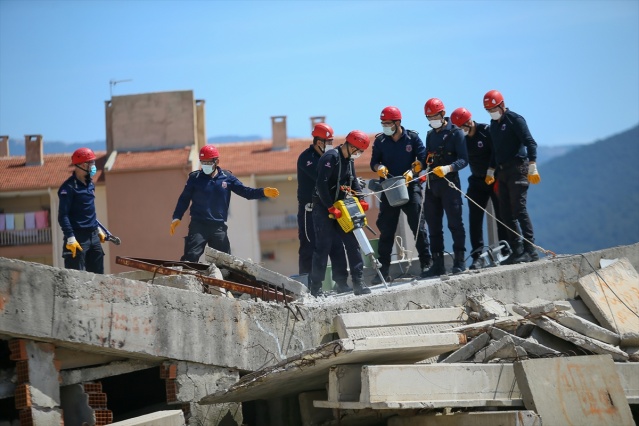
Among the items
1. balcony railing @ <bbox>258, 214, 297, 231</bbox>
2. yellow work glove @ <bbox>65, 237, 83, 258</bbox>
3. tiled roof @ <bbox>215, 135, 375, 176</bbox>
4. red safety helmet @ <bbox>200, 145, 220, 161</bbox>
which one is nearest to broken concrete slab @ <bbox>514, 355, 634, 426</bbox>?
red safety helmet @ <bbox>200, 145, 220, 161</bbox>

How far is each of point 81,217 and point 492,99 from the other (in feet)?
17.5

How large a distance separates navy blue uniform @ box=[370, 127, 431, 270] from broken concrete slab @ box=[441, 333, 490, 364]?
2.90 metres

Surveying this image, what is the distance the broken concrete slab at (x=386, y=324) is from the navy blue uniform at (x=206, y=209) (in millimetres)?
2614

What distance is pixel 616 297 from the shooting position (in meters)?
13.7

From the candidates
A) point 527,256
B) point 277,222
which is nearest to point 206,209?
point 527,256

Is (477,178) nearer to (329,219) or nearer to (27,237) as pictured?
(329,219)

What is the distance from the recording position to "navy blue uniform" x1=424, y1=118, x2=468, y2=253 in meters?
14.2

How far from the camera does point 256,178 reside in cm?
5138

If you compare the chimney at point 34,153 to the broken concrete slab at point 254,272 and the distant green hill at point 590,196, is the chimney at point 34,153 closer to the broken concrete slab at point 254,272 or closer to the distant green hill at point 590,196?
the distant green hill at point 590,196

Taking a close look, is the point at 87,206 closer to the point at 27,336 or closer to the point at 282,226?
Answer: the point at 27,336

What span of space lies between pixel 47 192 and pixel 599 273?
3973 centimetres

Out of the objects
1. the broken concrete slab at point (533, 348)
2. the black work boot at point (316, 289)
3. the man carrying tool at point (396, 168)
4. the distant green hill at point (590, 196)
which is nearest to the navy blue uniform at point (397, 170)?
the man carrying tool at point (396, 168)

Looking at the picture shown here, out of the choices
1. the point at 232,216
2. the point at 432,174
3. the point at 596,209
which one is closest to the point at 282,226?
the point at 232,216

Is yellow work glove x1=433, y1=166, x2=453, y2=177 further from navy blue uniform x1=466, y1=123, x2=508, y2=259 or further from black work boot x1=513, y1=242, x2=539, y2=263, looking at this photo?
black work boot x1=513, y1=242, x2=539, y2=263
